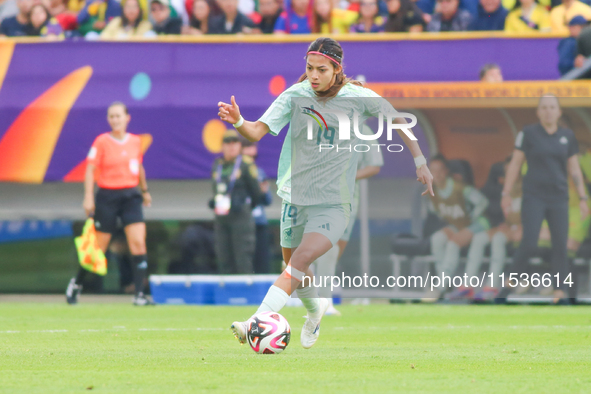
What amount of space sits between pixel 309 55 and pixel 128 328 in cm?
334

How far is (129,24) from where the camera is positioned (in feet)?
48.5

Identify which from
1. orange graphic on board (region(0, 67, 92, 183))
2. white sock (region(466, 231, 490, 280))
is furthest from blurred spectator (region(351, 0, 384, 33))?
orange graphic on board (region(0, 67, 92, 183))

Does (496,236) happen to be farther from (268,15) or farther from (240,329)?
(240,329)

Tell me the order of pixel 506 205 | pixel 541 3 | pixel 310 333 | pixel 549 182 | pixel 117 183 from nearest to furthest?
1. pixel 310 333
2. pixel 117 183
3. pixel 549 182
4. pixel 506 205
5. pixel 541 3

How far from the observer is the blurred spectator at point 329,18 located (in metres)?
14.0

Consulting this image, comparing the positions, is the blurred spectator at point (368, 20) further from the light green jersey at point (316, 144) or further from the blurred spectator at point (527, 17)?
the light green jersey at point (316, 144)

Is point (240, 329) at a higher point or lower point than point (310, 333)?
higher

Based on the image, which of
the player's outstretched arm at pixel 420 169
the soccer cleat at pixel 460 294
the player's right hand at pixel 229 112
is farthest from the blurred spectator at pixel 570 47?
the player's right hand at pixel 229 112

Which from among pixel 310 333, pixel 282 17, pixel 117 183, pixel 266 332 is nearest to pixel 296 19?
pixel 282 17

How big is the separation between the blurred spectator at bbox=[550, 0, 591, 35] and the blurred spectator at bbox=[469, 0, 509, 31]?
677 millimetres

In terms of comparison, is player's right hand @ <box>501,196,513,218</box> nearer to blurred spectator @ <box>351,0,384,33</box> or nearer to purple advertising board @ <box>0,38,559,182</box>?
purple advertising board @ <box>0,38,559,182</box>

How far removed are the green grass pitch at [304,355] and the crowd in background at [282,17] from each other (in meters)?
4.98

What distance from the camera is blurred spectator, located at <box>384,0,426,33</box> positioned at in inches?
539

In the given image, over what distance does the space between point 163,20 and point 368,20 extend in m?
2.96
